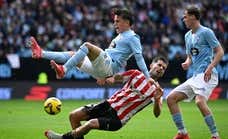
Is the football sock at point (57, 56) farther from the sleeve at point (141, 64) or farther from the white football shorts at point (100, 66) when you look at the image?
the sleeve at point (141, 64)

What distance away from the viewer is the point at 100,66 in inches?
478

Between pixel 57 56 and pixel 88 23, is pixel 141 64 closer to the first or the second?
pixel 57 56

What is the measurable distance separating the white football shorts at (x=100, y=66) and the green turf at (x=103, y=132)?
152 cm

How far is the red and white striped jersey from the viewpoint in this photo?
35.3ft

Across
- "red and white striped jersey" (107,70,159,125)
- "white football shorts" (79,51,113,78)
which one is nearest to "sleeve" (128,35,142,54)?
"white football shorts" (79,51,113,78)

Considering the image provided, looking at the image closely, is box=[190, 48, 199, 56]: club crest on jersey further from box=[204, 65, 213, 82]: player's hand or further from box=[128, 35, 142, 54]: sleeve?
box=[128, 35, 142, 54]: sleeve

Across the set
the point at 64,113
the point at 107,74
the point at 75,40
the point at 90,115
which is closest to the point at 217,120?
the point at 64,113

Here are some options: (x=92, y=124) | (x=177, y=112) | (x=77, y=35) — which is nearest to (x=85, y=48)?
(x=92, y=124)

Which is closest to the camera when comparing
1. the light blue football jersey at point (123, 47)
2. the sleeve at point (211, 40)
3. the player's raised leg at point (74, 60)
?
the player's raised leg at point (74, 60)

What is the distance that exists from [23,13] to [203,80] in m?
15.6

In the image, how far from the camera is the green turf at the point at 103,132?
44.9ft

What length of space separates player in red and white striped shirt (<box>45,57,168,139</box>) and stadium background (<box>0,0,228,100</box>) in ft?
42.3

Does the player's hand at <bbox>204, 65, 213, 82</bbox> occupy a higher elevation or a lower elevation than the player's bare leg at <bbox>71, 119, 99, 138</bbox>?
higher

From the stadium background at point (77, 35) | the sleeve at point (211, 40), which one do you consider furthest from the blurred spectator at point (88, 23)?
the sleeve at point (211, 40)
